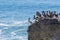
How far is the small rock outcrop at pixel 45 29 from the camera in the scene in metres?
12.4

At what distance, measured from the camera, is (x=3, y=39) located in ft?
111

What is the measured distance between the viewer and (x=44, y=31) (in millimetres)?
12648

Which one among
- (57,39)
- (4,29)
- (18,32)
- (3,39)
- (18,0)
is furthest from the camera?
(18,0)

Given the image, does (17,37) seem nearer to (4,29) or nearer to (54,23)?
(4,29)

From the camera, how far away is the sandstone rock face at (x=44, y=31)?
12.4m

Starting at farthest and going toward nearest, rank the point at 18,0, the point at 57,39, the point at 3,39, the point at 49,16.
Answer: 1. the point at 18,0
2. the point at 3,39
3. the point at 49,16
4. the point at 57,39

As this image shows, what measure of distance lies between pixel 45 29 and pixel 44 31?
9 centimetres

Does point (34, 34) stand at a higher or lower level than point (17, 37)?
higher

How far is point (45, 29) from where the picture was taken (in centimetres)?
1260

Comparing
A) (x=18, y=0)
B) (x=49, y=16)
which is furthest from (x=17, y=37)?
(x=18, y=0)

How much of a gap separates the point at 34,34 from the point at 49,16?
0.84 m

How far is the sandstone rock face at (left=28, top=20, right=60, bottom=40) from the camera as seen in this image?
1241cm

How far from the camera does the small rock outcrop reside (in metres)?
12.4

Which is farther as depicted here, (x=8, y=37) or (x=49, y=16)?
(x=8, y=37)
